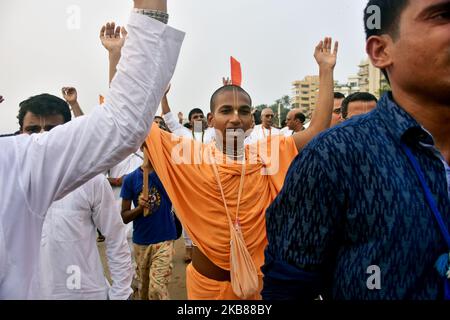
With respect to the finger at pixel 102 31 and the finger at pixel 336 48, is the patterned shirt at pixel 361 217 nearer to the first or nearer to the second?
the finger at pixel 102 31

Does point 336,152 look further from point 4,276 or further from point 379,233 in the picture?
point 4,276

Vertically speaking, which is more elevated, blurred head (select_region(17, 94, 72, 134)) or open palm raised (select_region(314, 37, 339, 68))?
open palm raised (select_region(314, 37, 339, 68))

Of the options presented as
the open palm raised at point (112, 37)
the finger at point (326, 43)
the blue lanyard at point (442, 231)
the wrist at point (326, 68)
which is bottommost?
the blue lanyard at point (442, 231)

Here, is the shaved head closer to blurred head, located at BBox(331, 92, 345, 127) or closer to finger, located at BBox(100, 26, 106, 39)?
finger, located at BBox(100, 26, 106, 39)

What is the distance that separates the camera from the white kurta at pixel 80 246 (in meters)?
2.29

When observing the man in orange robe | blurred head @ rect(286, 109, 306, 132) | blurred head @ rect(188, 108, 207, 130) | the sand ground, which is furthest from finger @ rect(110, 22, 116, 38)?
blurred head @ rect(188, 108, 207, 130)

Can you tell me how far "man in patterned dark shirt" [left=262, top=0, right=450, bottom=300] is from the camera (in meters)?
1.11

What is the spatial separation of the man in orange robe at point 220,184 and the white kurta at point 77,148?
1.32 m

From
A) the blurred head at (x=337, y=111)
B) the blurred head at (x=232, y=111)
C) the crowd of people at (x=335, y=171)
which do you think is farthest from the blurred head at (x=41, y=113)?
the blurred head at (x=337, y=111)

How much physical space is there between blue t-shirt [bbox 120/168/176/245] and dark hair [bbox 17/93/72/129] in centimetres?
131

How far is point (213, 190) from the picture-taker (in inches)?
100

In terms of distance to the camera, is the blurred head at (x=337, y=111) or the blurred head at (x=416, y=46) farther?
the blurred head at (x=337, y=111)

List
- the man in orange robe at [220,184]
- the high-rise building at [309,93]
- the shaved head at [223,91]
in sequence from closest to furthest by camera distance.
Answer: the man in orange robe at [220,184] < the shaved head at [223,91] < the high-rise building at [309,93]
